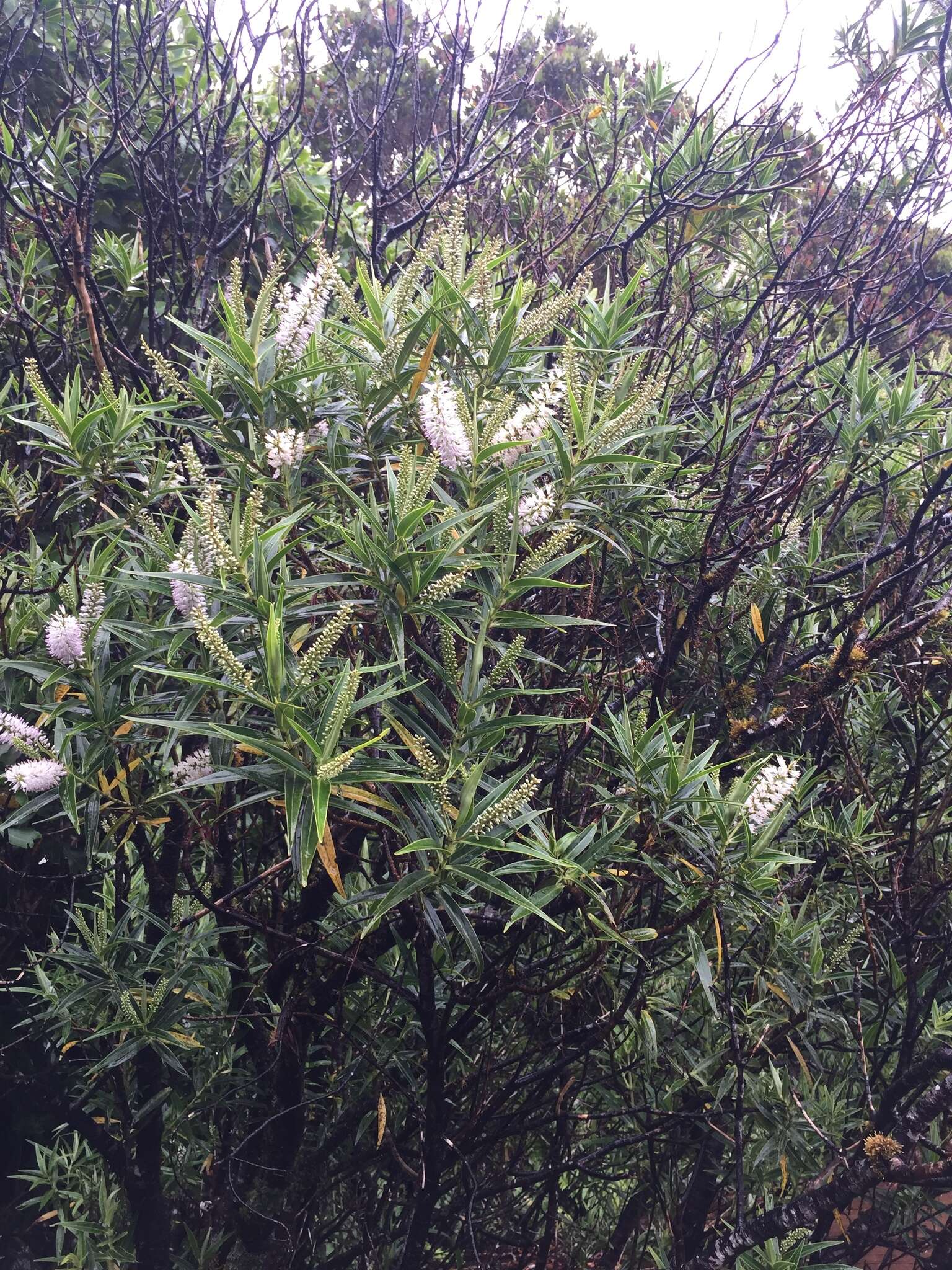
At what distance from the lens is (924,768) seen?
9.81 feet

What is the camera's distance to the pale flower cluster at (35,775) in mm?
1873

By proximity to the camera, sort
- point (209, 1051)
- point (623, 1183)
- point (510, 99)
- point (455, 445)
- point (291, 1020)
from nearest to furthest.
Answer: point (455, 445) < point (291, 1020) < point (209, 1051) < point (623, 1183) < point (510, 99)

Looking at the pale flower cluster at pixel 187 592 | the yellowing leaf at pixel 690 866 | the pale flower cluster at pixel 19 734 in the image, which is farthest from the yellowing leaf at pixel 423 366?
the yellowing leaf at pixel 690 866

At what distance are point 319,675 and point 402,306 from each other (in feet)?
3.09

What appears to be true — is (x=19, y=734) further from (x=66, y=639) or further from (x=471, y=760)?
(x=471, y=760)

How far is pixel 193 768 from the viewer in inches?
77.0

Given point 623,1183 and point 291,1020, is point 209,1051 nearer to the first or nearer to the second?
point 291,1020

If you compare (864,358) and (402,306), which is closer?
(402,306)

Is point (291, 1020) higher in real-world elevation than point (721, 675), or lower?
lower

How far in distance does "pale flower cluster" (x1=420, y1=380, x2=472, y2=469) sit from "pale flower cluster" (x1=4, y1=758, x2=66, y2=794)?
105 cm

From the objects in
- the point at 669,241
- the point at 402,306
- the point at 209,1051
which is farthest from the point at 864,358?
the point at 209,1051

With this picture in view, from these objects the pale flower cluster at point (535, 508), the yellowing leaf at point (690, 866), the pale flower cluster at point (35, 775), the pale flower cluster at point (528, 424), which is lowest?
the pale flower cluster at point (35, 775)

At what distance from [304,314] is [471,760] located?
1110 millimetres

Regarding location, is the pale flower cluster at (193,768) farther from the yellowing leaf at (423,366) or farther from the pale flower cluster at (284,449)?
the yellowing leaf at (423,366)
